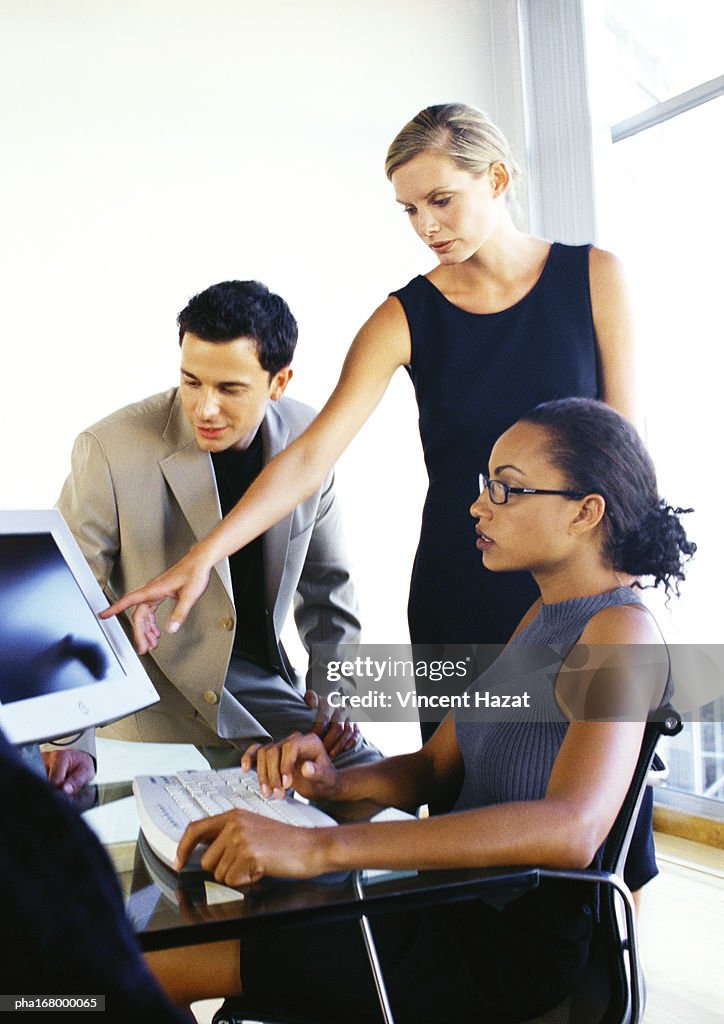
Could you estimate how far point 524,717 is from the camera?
134 cm

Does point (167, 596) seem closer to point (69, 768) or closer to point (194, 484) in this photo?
point (69, 768)

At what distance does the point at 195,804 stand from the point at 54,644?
0.97 ft

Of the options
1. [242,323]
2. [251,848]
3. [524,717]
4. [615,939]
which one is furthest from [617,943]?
[242,323]

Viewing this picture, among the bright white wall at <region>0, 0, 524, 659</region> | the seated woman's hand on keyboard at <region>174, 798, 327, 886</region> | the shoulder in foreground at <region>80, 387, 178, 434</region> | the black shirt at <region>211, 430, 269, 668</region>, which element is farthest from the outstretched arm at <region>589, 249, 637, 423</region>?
the bright white wall at <region>0, 0, 524, 659</region>

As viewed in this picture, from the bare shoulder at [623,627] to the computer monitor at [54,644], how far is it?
57cm

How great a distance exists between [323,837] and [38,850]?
71 centimetres

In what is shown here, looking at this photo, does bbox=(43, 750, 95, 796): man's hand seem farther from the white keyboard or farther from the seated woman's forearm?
the seated woman's forearm

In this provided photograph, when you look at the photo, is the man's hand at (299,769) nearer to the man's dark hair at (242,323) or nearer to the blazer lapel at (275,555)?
the blazer lapel at (275,555)

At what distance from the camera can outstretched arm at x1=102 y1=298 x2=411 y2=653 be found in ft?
5.39

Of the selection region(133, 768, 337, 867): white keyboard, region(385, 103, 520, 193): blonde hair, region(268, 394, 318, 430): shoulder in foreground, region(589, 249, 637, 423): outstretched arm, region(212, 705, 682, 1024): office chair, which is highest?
region(385, 103, 520, 193): blonde hair

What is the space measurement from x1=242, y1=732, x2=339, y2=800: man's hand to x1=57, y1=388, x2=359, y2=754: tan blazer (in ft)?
1.77

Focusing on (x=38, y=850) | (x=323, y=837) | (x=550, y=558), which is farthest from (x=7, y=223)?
(x=38, y=850)

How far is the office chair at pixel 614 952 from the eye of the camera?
1.14 m

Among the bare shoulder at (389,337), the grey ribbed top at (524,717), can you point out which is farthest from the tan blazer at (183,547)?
the grey ribbed top at (524,717)
